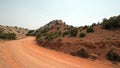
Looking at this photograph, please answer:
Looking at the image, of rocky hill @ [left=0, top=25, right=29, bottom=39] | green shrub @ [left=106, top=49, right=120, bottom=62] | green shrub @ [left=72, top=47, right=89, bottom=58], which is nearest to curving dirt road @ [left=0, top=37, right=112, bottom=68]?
green shrub @ [left=72, top=47, right=89, bottom=58]

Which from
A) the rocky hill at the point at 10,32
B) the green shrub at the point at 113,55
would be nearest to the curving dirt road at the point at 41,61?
the green shrub at the point at 113,55

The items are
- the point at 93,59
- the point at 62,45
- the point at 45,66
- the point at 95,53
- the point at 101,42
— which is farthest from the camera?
the point at 62,45

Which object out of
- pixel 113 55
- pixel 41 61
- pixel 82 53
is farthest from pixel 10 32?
pixel 113 55

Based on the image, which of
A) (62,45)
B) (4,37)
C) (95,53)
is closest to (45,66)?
(95,53)

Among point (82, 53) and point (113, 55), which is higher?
point (113, 55)

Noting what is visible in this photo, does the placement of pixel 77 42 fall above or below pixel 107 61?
above

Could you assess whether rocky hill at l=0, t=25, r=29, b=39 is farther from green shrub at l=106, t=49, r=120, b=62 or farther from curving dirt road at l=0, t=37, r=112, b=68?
green shrub at l=106, t=49, r=120, b=62

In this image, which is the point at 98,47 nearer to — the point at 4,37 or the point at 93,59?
the point at 93,59

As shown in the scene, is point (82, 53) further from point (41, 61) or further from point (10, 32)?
point (10, 32)

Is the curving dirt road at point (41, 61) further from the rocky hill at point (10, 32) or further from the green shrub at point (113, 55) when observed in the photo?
the rocky hill at point (10, 32)

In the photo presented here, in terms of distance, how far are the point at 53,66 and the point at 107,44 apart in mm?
7477

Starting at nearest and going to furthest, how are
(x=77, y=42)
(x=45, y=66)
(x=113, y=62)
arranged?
(x=45, y=66)
(x=113, y=62)
(x=77, y=42)

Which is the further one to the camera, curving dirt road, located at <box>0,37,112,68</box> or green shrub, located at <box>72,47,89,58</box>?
green shrub, located at <box>72,47,89,58</box>

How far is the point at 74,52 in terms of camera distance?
1652cm
